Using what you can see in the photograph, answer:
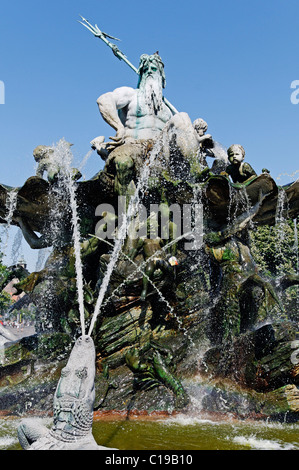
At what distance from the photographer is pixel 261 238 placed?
79.0ft

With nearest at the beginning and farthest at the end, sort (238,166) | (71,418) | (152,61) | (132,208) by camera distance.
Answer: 1. (71,418)
2. (132,208)
3. (238,166)
4. (152,61)

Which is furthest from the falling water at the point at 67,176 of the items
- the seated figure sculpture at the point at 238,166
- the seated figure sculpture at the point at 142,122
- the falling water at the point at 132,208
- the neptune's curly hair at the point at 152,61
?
the seated figure sculpture at the point at 238,166

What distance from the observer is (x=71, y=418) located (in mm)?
3328

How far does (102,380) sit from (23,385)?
1.34 m

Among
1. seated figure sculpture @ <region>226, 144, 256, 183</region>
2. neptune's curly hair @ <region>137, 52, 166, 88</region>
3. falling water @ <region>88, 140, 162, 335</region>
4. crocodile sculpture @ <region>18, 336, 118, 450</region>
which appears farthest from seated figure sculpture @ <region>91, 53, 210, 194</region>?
crocodile sculpture @ <region>18, 336, 118, 450</region>

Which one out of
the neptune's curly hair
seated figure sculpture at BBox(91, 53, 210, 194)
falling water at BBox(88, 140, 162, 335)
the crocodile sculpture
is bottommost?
the crocodile sculpture

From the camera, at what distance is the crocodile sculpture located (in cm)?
331

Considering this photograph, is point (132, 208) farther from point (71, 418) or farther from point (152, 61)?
point (71, 418)

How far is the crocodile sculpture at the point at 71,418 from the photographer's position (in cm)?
331

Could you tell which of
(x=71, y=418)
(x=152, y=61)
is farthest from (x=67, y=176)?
(x=71, y=418)

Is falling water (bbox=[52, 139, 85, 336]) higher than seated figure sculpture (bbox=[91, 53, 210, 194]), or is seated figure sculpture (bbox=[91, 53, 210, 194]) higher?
seated figure sculpture (bbox=[91, 53, 210, 194])

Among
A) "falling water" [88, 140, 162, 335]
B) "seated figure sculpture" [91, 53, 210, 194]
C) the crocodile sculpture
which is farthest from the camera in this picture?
"seated figure sculpture" [91, 53, 210, 194]

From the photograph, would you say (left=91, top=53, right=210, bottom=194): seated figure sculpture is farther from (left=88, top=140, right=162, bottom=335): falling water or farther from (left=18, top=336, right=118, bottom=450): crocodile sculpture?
(left=18, top=336, right=118, bottom=450): crocodile sculpture

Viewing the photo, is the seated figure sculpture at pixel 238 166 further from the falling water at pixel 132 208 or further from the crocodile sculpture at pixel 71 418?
the crocodile sculpture at pixel 71 418
